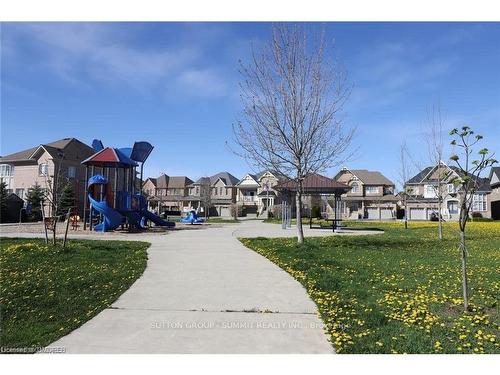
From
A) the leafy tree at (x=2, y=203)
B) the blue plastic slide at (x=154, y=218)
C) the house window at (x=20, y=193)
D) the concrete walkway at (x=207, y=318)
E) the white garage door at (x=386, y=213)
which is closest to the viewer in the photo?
the concrete walkway at (x=207, y=318)

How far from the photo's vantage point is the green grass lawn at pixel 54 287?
5.10 metres

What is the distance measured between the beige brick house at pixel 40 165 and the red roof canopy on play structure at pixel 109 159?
1897 centimetres

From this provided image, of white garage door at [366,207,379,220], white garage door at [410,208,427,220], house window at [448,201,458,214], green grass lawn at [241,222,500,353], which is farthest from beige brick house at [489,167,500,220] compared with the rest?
green grass lawn at [241,222,500,353]

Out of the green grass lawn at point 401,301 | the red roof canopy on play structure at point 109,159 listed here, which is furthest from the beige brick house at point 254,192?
the green grass lawn at point 401,301

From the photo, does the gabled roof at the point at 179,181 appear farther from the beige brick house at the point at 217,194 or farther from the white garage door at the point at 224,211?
the white garage door at the point at 224,211

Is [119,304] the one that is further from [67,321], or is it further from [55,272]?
[55,272]

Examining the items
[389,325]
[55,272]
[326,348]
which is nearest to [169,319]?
[326,348]

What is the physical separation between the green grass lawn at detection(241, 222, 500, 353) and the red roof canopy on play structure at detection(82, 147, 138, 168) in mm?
15212

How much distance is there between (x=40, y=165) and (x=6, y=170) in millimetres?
6528

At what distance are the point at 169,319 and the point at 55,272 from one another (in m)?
4.63

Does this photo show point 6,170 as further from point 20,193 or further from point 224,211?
point 224,211

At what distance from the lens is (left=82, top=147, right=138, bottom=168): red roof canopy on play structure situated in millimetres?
23703

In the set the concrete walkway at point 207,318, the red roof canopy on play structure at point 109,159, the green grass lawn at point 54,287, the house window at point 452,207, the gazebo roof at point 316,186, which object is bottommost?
the concrete walkway at point 207,318

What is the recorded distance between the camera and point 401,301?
644 cm
